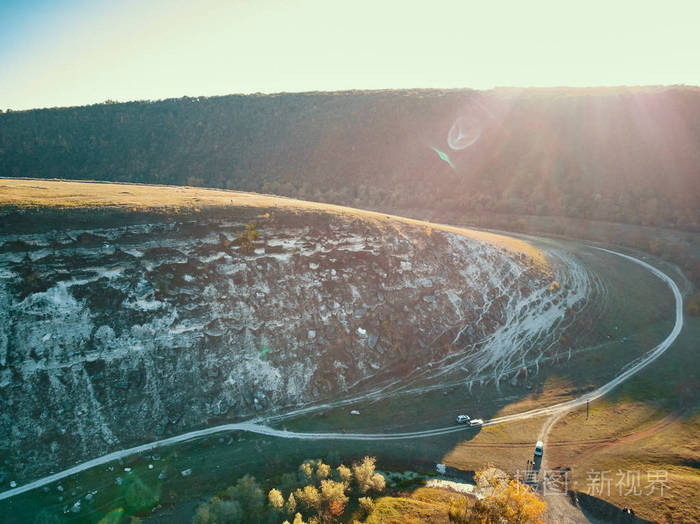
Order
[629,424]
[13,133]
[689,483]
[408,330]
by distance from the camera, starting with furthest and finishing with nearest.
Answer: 1. [13,133]
2. [408,330]
3. [629,424]
4. [689,483]

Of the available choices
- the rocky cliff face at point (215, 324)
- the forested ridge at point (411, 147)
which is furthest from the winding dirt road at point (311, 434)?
the forested ridge at point (411, 147)

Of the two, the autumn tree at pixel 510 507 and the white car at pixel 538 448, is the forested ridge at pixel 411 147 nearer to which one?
the white car at pixel 538 448

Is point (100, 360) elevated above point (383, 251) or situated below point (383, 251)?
below

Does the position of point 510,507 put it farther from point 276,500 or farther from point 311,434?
point 311,434

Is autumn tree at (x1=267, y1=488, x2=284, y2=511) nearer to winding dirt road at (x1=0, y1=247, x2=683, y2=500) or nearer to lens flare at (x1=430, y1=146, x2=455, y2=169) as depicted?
winding dirt road at (x1=0, y1=247, x2=683, y2=500)

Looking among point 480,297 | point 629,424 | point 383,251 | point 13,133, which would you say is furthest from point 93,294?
point 13,133

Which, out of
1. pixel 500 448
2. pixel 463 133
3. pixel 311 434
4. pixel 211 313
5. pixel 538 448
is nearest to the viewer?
pixel 538 448

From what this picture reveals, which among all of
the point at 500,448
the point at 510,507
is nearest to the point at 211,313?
the point at 500,448

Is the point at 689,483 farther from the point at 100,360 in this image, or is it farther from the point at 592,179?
the point at 592,179
